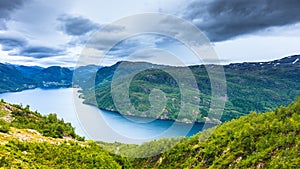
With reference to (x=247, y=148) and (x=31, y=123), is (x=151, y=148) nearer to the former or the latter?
(x=247, y=148)

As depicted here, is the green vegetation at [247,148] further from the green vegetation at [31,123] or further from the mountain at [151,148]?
the green vegetation at [31,123]

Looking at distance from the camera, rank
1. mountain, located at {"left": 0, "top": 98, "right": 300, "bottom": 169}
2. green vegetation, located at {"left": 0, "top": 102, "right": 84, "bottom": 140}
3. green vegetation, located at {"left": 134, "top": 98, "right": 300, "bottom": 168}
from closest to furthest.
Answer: mountain, located at {"left": 0, "top": 98, "right": 300, "bottom": 169}
green vegetation, located at {"left": 0, "top": 102, "right": 84, "bottom": 140}
green vegetation, located at {"left": 134, "top": 98, "right": 300, "bottom": 168}

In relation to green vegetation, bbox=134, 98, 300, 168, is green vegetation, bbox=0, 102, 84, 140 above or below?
above

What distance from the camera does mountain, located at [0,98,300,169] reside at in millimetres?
25453

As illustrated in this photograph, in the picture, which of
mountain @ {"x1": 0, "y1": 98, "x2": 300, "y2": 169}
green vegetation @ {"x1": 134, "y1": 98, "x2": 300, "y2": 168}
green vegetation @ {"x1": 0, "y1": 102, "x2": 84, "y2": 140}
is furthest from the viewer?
green vegetation @ {"x1": 134, "y1": 98, "x2": 300, "y2": 168}

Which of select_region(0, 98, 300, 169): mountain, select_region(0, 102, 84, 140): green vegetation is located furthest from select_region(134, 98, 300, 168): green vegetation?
select_region(0, 102, 84, 140): green vegetation

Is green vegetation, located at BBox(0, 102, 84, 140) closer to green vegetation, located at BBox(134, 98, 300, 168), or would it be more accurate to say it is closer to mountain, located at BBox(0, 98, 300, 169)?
mountain, located at BBox(0, 98, 300, 169)

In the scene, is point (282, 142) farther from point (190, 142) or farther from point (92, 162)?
point (92, 162)

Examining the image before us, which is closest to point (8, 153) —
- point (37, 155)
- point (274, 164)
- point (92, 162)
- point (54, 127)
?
point (37, 155)

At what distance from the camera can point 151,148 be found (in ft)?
265

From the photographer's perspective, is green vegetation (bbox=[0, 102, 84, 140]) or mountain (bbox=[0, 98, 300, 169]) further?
green vegetation (bbox=[0, 102, 84, 140])

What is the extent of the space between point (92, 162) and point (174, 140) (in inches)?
2239

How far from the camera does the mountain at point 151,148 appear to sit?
83.5ft

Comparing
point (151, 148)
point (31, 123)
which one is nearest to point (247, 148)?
point (151, 148)
